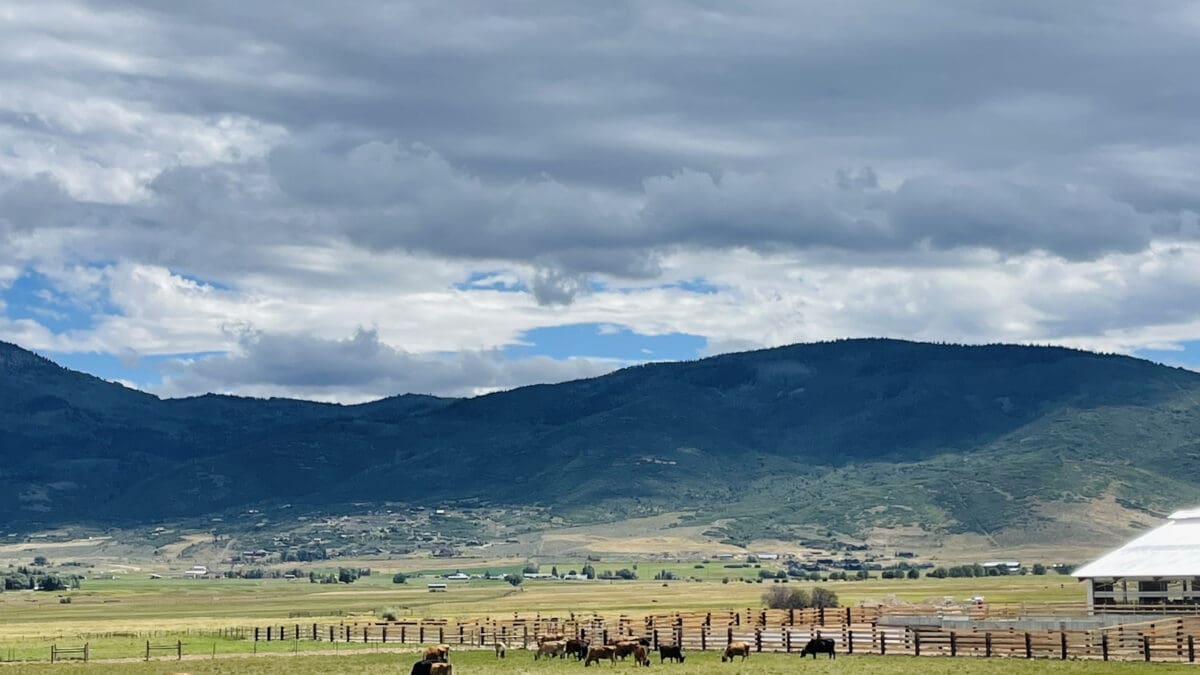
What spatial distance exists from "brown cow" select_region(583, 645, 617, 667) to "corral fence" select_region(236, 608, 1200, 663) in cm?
344

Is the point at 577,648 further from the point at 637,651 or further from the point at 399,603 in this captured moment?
the point at 399,603

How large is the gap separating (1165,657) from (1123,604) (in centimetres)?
2094

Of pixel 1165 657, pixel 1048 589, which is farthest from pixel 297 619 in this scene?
pixel 1165 657

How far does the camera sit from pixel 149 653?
82062 mm

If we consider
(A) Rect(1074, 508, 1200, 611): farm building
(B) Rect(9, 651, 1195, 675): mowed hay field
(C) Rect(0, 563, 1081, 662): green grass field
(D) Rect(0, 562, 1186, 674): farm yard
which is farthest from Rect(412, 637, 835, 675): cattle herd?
(A) Rect(1074, 508, 1200, 611): farm building

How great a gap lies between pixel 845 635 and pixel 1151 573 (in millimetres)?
17788

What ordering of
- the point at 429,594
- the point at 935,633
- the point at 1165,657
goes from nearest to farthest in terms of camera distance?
the point at 1165,657, the point at 935,633, the point at 429,594

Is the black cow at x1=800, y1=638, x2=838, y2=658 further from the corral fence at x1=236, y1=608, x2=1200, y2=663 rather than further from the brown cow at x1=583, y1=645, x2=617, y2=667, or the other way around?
the brown cow at x1=583, y1=645, x2=617, y2=667

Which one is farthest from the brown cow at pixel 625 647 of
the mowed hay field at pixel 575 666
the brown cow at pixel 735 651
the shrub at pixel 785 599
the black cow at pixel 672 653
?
the shrub at pixel 785 599

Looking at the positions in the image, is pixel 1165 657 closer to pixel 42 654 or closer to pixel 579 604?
pixel 42 654

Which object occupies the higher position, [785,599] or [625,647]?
[785,599]

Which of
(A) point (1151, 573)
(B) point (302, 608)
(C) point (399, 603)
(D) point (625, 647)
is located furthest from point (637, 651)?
(C) point (399, 603)

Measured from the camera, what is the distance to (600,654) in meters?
68.2

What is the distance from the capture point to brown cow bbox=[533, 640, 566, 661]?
240 feet
